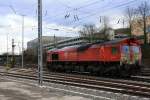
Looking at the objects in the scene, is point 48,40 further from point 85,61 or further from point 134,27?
point 85,61

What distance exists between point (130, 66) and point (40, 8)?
11.4m

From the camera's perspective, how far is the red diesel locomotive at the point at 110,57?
99.7ft

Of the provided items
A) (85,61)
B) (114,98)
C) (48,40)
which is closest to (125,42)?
(85,61)

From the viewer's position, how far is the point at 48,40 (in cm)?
10588

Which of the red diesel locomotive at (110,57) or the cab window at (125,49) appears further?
the cab window at (125,49)

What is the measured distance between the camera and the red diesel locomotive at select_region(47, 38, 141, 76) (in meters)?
30.4

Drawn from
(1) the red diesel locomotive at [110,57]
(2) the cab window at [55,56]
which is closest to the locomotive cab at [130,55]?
(1) the red diesel locomotive at [110,57]

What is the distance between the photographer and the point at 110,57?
3128 centimetres

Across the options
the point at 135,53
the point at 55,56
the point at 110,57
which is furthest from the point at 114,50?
the point at 55,56

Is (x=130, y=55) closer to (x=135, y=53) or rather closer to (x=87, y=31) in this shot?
(x=135, y=53)

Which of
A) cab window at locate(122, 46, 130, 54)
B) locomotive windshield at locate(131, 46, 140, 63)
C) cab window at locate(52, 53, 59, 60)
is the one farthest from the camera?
cab window at locate(52, 53, 59, 60)

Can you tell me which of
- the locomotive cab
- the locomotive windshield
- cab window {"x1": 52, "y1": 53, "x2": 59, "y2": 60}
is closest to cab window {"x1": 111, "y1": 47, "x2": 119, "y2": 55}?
the locomotive cab

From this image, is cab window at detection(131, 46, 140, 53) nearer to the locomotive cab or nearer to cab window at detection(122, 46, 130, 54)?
the locomotive cab

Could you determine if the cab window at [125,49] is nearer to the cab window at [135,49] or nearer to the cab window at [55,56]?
the cab window at [135,49]
